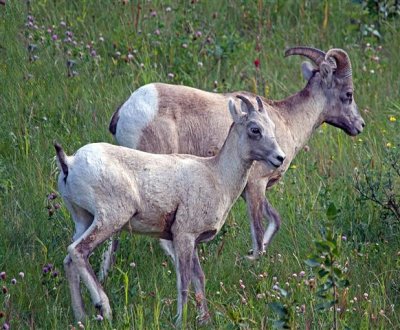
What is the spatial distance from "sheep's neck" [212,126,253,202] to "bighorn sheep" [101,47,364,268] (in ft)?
3.05

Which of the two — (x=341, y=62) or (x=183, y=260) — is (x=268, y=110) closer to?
(x=341, y=62)

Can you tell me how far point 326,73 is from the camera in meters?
11.0

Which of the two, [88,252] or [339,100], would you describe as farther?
[339,100]

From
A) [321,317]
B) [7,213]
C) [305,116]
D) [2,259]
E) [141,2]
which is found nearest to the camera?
[321,317]

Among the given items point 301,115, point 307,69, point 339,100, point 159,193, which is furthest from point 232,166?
point 307,69

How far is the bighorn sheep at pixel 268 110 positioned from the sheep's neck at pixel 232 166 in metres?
0.93

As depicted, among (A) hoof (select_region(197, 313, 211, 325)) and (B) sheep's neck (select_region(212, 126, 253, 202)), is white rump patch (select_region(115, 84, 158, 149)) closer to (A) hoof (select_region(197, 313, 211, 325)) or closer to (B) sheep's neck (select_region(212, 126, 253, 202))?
(B) sheep's neck (select_region(212, 126, 253, 202))

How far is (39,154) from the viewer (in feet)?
36.8

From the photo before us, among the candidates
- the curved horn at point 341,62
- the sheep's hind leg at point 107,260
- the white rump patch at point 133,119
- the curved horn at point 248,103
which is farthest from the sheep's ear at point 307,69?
the sheep's hind leg at point 107,260

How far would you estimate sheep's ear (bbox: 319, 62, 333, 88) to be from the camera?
11.0 meters

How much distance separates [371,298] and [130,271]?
1.81m

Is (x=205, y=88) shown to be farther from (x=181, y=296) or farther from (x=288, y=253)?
(x=181, y=296)

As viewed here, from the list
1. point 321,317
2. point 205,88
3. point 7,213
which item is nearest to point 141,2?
point 205,88

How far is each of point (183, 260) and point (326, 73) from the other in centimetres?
286
